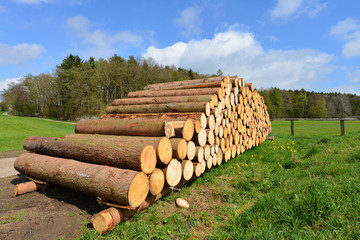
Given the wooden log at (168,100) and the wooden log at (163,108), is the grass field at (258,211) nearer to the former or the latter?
the wooden log at (163,108)

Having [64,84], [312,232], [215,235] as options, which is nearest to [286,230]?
[312,232]

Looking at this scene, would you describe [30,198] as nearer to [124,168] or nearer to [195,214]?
[124,168]

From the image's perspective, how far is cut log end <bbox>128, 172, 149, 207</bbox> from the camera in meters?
2.77

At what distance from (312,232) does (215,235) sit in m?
1.08

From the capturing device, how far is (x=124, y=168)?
3.29 m

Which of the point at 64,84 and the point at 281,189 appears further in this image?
the point at 64,84

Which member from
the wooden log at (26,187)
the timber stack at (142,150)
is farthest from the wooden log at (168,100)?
the wooden log at (26,187)

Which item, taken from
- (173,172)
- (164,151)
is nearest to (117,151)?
(164,151)

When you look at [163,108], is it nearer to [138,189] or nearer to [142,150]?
[142,150]

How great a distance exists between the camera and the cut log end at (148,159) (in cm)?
306

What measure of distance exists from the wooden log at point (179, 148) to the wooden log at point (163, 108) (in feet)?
5.25

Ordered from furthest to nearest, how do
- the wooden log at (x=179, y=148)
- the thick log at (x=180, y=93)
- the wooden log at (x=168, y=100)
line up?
the thick log at (x=180, y=93)
the wooden log at (x=168, y=100)
the wooden log at (x=179, y=148)

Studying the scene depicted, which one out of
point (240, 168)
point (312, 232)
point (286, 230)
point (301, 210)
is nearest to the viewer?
point (312, 232)

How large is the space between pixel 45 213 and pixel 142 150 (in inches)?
81.7
